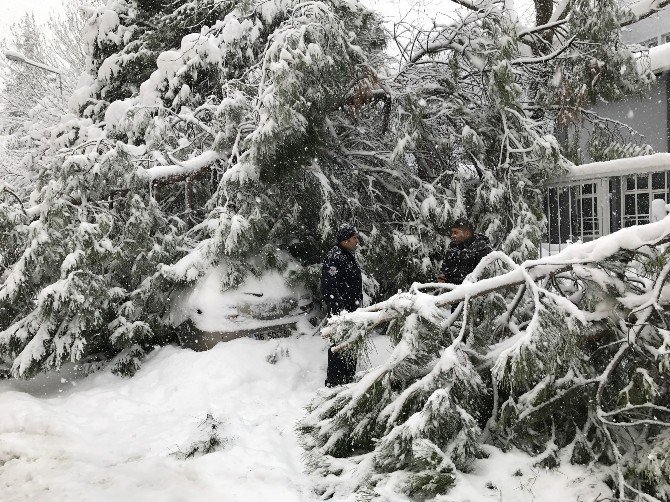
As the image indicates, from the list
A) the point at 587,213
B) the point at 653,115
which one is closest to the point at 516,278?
the point at 587,213

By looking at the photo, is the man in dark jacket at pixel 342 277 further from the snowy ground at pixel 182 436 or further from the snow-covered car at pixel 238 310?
the snow-covered car at pixel 238 310

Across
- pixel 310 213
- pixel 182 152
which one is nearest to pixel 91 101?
pixel 182 152

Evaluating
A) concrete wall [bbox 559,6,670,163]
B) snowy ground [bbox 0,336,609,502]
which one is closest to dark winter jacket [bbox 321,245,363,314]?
snowy ground [bbox 0,336,609,502]

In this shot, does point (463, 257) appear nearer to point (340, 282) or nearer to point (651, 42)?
point (340, 282)

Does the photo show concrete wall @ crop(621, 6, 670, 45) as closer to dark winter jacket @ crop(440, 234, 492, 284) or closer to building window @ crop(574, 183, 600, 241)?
building window @ crop(574, 183, 600, 241)

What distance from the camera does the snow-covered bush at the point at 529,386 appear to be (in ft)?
9.03

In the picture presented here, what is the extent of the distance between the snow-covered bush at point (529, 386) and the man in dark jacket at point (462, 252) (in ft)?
6.14

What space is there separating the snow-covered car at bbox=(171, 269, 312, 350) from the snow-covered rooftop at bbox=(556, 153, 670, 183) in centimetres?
360

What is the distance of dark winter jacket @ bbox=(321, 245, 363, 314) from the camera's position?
5.23 metres

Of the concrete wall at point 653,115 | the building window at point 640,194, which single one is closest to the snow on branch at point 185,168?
the building window at point 640,194

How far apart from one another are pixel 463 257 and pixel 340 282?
1333 millimetres

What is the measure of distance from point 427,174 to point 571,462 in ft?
15.5

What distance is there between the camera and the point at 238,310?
6113 mm

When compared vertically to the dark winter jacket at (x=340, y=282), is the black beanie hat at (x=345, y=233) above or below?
above
